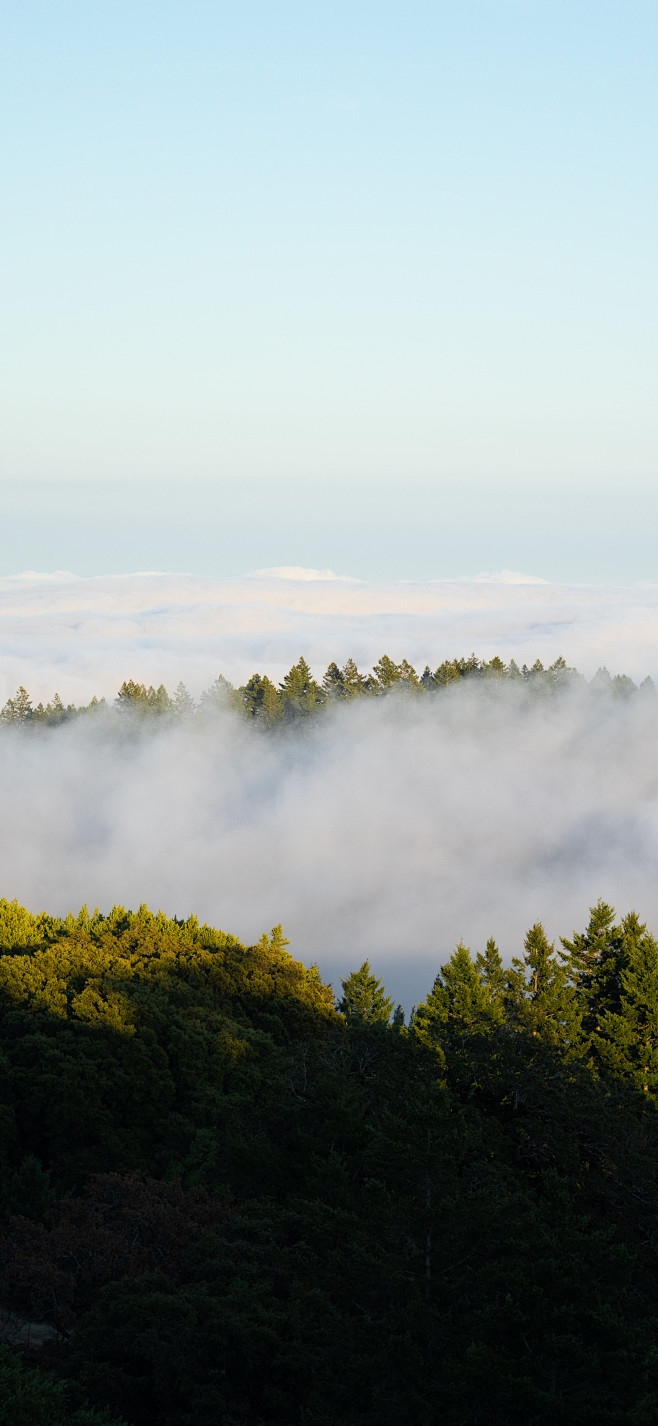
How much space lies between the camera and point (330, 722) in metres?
162

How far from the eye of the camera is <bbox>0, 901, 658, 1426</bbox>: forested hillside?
18.9m

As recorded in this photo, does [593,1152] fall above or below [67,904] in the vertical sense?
above

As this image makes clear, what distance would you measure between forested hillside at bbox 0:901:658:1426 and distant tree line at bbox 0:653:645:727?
108 meters

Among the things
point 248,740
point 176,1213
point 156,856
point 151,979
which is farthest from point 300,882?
point 176,1213

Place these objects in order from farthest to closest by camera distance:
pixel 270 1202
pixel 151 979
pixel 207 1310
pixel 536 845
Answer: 1. pixel 536 845
2. pixel 151 979
3. pixel 270 1202
4. pixel 207 1310

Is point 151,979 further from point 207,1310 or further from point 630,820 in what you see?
point 630,820

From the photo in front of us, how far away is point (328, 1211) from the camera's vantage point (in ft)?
78.7

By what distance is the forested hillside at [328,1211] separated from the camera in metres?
18.9

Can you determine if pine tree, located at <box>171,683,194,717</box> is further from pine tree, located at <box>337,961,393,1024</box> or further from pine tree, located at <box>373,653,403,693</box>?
pine tree, located at <box>337,961,393,1024</box>

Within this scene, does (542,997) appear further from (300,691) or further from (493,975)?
(300,691)

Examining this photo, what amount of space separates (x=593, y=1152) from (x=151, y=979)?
27.0m

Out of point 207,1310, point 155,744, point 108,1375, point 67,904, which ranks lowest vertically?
point 67,904

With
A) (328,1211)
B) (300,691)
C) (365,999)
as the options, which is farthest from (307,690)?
(328,1211)

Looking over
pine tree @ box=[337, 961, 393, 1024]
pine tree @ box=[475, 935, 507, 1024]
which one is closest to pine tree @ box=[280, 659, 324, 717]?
pine tree @ box=[337, 961, 393, 1024]
